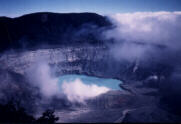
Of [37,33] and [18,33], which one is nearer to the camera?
[18,33]

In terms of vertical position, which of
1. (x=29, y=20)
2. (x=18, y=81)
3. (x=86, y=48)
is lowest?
(x=18, y=81)

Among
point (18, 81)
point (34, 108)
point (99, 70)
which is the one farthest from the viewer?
point (99, 70)

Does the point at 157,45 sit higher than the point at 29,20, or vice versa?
the point at 29,20

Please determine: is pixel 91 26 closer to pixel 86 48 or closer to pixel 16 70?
pixel 86 48

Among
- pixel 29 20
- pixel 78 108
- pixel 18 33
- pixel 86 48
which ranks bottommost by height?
pixel 78 108

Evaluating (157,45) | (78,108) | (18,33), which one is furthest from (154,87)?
(18,33)

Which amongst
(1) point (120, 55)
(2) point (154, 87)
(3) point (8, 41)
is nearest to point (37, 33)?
(3) point (8, 41)

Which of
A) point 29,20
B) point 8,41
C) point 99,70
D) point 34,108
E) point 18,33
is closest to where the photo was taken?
point 34,108

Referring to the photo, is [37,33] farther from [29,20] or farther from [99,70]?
[99,70]

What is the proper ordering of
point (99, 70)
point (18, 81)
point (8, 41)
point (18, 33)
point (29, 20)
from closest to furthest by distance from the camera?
point (18, 81) < point (8, 41) < point (18, 33) < point (29, 20) < point (99, 70)
